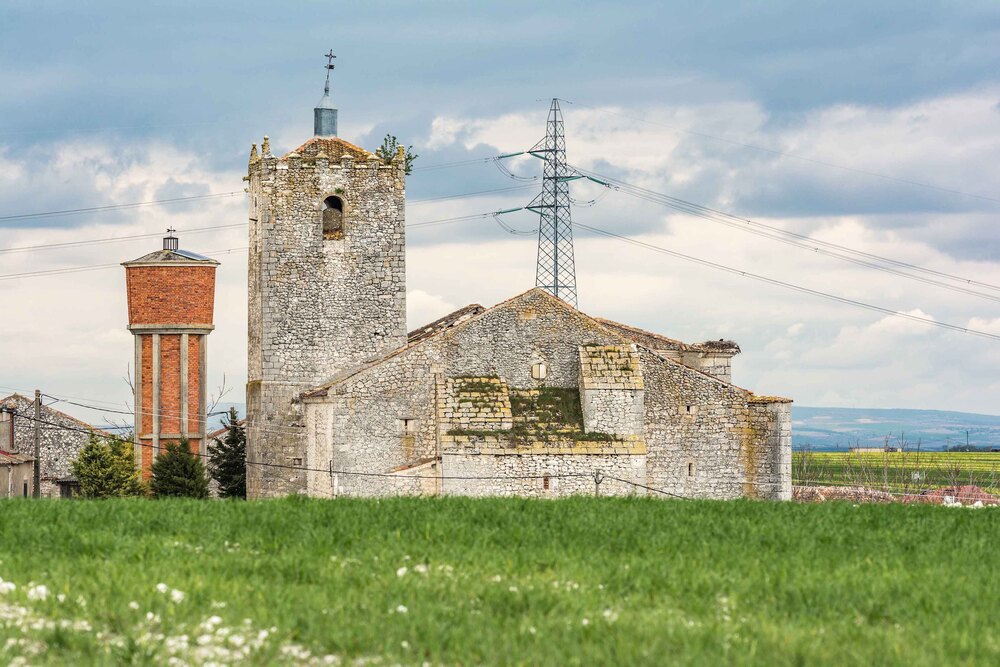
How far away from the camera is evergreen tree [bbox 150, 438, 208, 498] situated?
5116 centimetres

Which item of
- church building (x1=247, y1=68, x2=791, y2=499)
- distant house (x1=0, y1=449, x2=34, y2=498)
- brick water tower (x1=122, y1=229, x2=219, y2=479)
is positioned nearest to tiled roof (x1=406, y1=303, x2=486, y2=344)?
church building (x1=247, y1=68, x2=791, y2=499)

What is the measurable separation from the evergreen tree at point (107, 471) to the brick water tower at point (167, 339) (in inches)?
30.8

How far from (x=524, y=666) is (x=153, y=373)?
153 feet

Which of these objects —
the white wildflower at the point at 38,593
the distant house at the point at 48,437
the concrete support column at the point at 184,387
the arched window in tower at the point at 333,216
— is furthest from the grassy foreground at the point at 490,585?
the distant house at the point at 48,437

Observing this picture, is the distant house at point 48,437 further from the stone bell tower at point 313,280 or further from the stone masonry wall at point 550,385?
the stone masonry wall at point 550,385

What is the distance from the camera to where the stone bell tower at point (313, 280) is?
42969 mm

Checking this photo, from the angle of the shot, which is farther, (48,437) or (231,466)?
(48,437)

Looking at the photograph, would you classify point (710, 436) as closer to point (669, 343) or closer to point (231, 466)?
point (669, 343)

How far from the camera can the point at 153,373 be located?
55.8m

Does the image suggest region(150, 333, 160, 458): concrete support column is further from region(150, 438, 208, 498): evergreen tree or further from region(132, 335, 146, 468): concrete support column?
region(150, 438, 208, 498): evergreen tree

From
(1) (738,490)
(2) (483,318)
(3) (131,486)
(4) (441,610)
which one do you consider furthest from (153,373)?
(4) (441,610)

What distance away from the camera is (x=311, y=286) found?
43344 mm

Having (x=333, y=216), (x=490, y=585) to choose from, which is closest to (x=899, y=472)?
(x=333, y=216)

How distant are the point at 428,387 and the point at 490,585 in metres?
26.1
